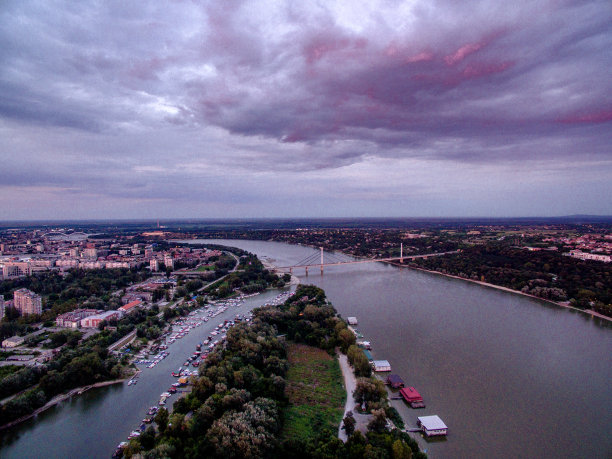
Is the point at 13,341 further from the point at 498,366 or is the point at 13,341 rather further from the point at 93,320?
the point at 498,366

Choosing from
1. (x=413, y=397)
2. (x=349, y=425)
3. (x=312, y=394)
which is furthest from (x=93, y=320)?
(x=413, y=397)

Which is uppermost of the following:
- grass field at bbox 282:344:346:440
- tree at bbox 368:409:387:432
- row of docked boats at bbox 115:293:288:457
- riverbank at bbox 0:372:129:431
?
tree at bbox 368:409:387:432

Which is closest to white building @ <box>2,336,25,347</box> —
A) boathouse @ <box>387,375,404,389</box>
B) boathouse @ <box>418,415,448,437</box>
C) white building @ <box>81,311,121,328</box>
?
white building @ <box>81,311,121,328</box>

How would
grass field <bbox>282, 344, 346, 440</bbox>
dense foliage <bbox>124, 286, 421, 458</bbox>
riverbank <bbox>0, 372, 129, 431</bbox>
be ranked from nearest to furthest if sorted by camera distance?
1. dense foliage <bbox>124, 286, 421, 458</bbox>
2. grass field <bbox>282, 344, 346, 440</bbox>
3. riverbank <bbox>0, 372, 129, 431</bbox>

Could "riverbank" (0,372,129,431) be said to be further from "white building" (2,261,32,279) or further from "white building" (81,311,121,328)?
"white building" (2,261,32,279)

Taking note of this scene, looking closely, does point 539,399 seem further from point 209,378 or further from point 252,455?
point 209,378

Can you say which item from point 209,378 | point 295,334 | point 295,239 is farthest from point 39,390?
point 295,239
